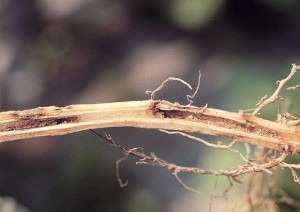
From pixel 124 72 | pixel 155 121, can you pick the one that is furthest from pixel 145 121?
pixel 124 72

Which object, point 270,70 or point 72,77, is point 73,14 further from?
point 270,70

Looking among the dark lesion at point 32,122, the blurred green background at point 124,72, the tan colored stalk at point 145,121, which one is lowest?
the dark lesion at point 32,122

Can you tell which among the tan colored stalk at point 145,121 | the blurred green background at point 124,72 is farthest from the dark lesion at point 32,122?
Result: the blurred green background at point 124,72

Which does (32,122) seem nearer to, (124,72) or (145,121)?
(145,121)

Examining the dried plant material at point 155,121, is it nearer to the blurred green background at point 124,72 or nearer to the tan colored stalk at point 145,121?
the tan colored stalk at point 145,121

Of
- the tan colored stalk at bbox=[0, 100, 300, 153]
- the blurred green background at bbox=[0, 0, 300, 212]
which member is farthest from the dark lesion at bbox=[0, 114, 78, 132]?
the blurred green background at bbox=[0, 0, 300, 212]

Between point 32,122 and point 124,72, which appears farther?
point 124,72
